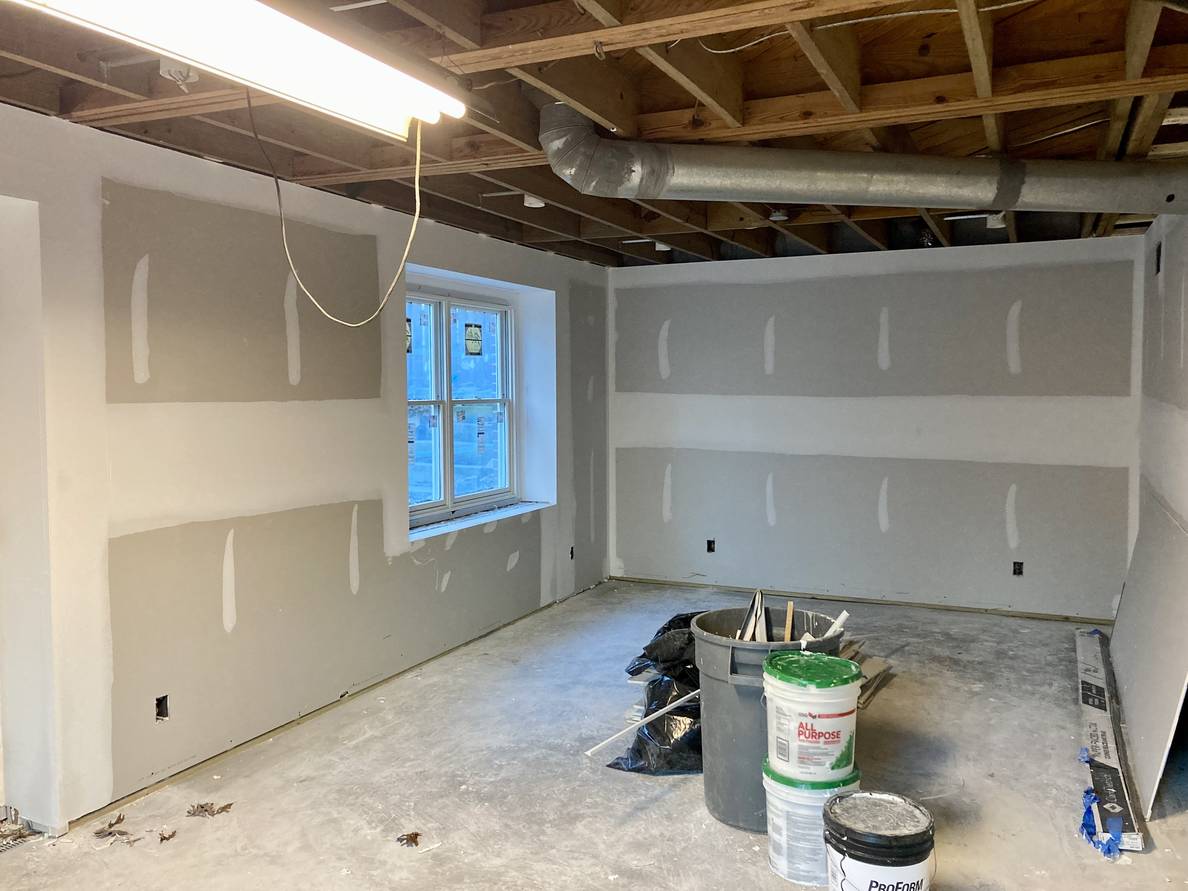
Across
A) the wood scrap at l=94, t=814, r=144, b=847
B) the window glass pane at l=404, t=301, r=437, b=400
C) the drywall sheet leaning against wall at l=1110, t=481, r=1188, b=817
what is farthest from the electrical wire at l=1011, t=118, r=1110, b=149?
the wood scrap at l=94, t=814, r=144, b=847

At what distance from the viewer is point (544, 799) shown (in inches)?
129

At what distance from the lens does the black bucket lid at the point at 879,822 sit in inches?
89.4

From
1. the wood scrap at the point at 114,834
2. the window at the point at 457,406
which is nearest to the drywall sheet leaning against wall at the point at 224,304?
the window at the point at 457,406

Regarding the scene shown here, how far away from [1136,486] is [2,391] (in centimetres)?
598

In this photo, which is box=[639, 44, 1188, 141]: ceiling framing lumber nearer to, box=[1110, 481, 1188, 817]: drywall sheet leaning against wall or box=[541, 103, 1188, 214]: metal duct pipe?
box=[541, 103, 1188, 214]: metal duct pipe

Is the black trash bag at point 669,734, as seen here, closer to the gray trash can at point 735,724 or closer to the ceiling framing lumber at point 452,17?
the gray trash can at point 735,724

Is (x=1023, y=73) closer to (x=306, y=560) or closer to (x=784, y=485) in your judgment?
(x=306, y=560)

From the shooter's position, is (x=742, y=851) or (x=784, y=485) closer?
(x=742, y=851)

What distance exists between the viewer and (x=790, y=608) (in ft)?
10.5

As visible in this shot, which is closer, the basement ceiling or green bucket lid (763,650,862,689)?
the basement ceiling

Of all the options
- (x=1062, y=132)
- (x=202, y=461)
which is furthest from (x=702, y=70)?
(x=202, y=461)

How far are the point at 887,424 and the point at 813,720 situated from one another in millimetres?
3874

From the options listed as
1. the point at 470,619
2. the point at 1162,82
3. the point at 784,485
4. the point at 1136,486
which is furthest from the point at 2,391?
the point at 1136,486

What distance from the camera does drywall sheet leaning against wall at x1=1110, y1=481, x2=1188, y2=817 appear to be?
317cm
